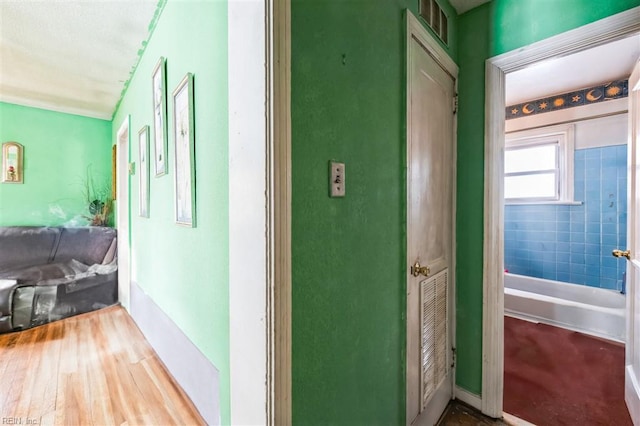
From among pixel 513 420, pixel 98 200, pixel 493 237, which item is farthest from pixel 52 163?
pixel 513 420

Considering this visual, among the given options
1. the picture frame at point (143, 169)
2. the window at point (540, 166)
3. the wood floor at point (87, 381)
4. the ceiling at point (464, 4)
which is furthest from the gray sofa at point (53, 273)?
the window at point (540, 166)

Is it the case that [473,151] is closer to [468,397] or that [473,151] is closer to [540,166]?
[468,397]

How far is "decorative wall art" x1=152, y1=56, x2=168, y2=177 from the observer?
1705 millimetres

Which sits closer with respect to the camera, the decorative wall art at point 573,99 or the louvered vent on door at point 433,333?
the louvered vent on door at point 433,333

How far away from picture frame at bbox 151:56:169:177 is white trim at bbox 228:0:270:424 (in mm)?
1177

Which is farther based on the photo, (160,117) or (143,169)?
(143,169)

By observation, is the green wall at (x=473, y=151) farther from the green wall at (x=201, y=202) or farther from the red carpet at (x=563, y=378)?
the green wall at (x=201, y=202)

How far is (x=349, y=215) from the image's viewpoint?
920 mm

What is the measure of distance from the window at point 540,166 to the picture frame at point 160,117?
128 inches

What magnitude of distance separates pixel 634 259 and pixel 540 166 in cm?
238

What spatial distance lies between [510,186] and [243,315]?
13.4 ft

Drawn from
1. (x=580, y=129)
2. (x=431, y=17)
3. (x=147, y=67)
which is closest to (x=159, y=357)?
(x=147, y=67)

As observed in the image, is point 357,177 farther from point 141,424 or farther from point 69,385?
point 69,385

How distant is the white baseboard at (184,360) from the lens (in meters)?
1.25
